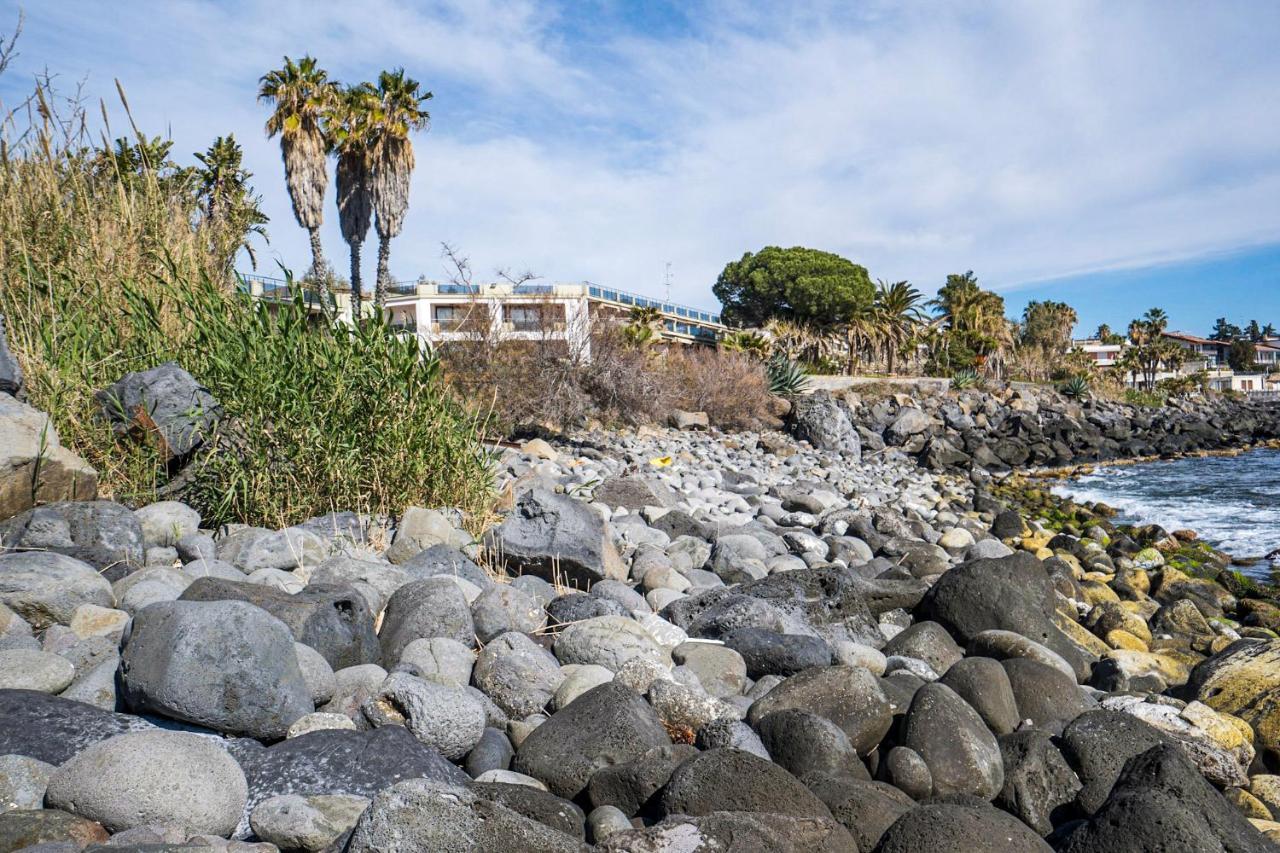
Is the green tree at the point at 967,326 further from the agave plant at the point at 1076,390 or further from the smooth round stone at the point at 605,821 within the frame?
the smooth round stone at the point at 605,821

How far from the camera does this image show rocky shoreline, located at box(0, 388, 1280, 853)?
291 centimetres

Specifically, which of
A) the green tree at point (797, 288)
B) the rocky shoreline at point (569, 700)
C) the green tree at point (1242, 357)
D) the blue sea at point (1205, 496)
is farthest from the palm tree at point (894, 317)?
the green tree at point (1242, 357)

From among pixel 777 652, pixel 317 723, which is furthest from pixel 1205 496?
pixel 317 723

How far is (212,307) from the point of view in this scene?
6.19 meters

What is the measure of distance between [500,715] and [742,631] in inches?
74.0

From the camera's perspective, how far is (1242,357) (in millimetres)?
91438

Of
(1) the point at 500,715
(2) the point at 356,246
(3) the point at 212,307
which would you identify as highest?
(2) the point at 356,246

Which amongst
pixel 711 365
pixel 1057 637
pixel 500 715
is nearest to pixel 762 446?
pixel 711 365

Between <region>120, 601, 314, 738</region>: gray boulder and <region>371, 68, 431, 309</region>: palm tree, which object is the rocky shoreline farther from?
<region>371, 68, 431, 309</region>: palm tree

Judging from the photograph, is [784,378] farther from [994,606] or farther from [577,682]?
[577,682]

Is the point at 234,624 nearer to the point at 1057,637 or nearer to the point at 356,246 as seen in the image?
the point at 1057,637

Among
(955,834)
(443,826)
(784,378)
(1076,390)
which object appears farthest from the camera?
(1076,390)

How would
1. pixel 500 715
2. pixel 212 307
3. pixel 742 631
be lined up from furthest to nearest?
1. pixel 212 307
2. pixel 742 631
3. pixel 500 715

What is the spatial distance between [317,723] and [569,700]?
4.11 feet
